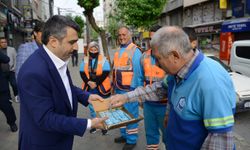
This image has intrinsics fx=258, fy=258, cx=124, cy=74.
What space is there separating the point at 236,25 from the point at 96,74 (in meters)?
16.9

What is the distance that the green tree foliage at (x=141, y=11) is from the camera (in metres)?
20.4

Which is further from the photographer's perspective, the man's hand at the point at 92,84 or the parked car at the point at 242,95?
the parked car at the point at 242,95

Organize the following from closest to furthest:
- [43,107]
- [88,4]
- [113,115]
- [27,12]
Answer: [43,107] < [113,115] < [88,4] < [27,12]

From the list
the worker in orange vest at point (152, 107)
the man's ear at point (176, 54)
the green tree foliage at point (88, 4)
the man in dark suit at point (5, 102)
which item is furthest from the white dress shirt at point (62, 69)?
the green tree foliage at point (88, 4)

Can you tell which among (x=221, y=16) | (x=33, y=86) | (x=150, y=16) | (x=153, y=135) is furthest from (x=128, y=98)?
(x=221, y=16)

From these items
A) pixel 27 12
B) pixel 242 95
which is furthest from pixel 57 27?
pixel 27 12

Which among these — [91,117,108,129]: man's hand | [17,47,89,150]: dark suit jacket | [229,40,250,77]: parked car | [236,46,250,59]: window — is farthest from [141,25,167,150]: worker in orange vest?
[236,46,250,59]: window

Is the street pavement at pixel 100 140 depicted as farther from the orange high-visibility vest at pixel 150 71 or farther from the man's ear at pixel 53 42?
the man's ear at pixel 53 42

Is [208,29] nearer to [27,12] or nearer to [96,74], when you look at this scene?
[27,12]

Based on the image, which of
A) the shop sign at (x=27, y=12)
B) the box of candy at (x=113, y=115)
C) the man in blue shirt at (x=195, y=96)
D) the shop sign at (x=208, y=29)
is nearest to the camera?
the man in blue shirt at (x=195, y=96)

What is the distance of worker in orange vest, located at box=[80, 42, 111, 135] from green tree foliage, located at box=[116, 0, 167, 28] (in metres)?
16.3

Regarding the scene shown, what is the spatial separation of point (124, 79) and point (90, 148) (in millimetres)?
1288

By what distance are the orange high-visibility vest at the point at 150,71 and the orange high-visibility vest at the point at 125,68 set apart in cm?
53

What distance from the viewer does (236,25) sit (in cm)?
1881
